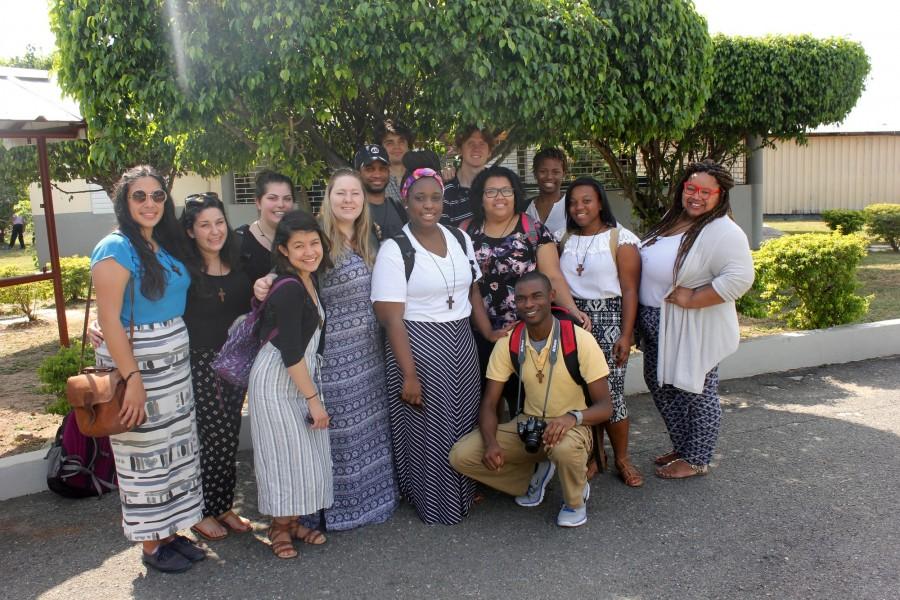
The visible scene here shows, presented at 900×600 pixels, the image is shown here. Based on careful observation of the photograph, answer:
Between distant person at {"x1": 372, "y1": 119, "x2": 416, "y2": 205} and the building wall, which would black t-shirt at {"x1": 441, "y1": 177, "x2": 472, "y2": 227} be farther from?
the building wall

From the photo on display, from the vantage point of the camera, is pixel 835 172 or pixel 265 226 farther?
pixel 835 172

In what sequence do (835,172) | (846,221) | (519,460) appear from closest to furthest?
(519,460) → (846,221) → (835,172)

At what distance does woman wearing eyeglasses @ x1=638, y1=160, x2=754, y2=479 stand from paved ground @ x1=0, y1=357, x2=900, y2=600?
1.08 ft

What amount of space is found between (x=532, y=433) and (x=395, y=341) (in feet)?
2.66

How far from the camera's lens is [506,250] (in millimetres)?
4090

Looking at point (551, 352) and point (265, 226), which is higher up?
point (265, 226)

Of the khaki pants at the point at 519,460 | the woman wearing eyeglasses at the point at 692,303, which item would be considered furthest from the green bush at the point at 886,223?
the khaki pants at the point at 519,460

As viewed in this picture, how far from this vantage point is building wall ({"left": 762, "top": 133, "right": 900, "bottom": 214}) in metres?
23.0

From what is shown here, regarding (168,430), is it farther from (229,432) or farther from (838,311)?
(838,311)

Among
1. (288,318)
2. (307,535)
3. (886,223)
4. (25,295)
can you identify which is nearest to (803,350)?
(307,535)

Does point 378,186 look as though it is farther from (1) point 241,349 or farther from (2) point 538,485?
(2) point 538,485

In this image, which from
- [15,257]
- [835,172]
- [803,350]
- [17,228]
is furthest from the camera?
[17,228]

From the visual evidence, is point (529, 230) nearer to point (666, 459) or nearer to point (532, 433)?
point (532, 433)

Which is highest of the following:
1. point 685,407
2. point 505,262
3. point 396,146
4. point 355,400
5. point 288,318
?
point 396,146
